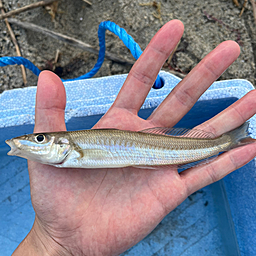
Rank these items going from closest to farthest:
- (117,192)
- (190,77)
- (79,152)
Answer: (79,152) → (117,192) → (190,77)

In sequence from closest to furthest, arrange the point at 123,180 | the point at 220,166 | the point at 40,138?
the point at 40,138 → the point at 123,180 → the point at 220,166

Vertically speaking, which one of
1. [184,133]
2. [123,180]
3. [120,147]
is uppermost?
[184,133]

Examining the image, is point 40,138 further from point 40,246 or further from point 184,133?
point 184,133

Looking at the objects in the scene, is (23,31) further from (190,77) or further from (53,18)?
(190,77)

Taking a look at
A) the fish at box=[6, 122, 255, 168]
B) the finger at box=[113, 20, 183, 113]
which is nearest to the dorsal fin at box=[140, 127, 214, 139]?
the fish at box=[6, 122, 255, 168]

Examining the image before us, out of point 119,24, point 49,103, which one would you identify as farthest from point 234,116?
point 119,24

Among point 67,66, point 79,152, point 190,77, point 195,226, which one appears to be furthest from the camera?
point 67,66

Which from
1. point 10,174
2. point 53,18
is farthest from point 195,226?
point 53,18

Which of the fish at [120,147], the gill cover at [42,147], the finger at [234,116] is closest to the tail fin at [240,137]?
the fish at [120,147]

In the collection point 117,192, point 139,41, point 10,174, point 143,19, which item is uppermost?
point 143,19
